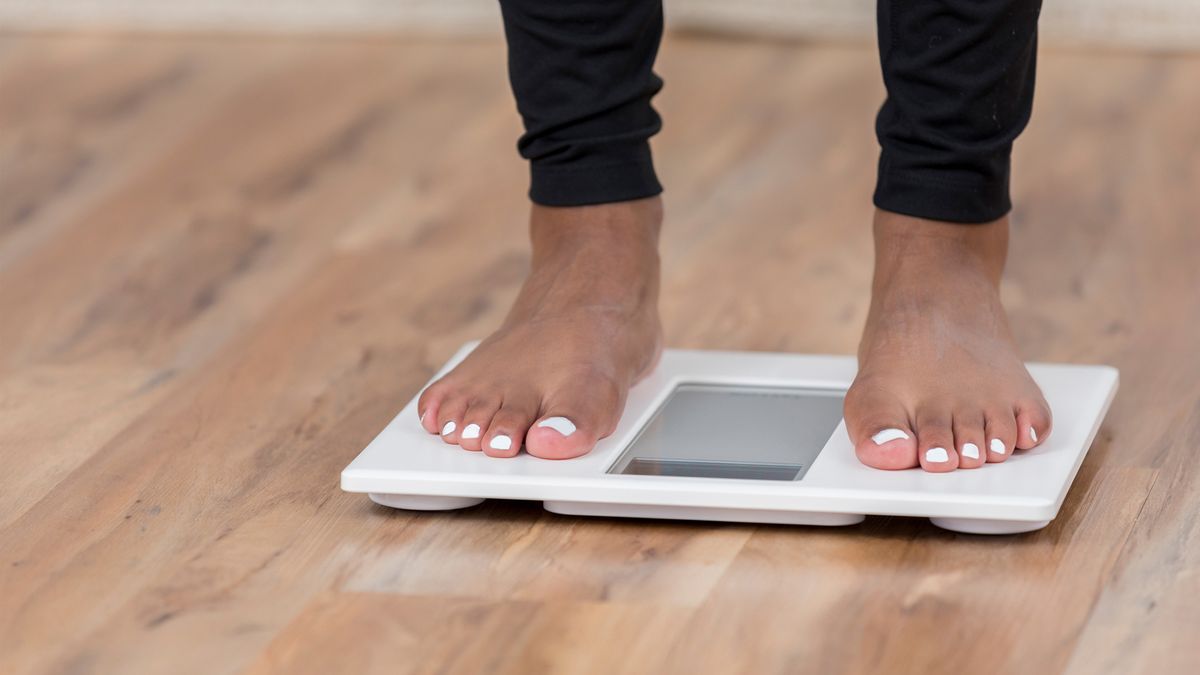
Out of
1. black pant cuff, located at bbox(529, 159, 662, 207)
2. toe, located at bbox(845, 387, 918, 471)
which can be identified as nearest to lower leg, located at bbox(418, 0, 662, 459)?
black pant cuff, located at bbox(529, 159, 662, 207)

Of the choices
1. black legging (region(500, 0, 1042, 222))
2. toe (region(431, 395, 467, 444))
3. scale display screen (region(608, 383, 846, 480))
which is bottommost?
scale display screen (region(608, 383, 846, 480))

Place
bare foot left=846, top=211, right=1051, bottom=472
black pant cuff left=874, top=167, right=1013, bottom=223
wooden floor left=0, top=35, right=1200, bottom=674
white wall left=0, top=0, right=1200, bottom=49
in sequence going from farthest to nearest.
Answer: white wall left=0, top=0, right=1200, bottom=49, black pant cuff left=874, top=167, right=1013, bottom=223, bare foot left=846, top=211, right=1051, bottom=472, wooden floor left=0, top=35, right=1200, bottom=674

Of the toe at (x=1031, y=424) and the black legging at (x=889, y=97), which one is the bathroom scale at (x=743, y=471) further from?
the black legging at (x=889, y=97)

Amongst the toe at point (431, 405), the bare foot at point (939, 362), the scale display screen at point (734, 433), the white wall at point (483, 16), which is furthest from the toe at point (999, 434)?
the white wall at point (483, 16)

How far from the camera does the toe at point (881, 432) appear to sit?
3.45 feet

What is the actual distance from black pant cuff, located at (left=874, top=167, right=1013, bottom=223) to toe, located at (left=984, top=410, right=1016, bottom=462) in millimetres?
160

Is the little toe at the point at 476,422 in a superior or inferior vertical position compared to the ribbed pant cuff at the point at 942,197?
inferior

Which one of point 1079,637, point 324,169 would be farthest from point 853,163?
point 1079,637

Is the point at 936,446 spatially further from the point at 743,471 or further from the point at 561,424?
the point at 561,424

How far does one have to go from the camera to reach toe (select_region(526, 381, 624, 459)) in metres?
1.09

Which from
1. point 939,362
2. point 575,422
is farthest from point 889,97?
point 575,422

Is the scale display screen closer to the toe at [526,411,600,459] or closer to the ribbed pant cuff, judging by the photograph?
the toe at [526,411,600,459]

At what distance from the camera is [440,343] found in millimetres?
1476

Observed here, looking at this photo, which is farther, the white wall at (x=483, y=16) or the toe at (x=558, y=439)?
the white wall at (x=483, y=16)
